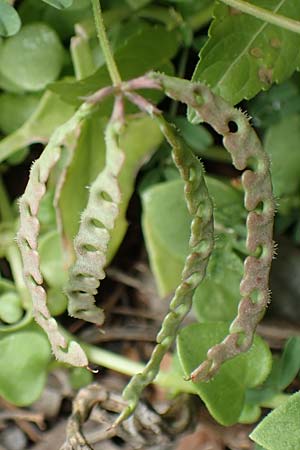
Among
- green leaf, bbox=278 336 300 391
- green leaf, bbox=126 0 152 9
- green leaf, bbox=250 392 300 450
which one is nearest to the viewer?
green leaf, bbox=250 392 300 450

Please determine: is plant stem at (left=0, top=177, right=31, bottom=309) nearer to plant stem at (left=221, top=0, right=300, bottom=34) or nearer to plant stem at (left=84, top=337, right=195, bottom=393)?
plant stem at (left=84, top=337, right=195, bottom=393)

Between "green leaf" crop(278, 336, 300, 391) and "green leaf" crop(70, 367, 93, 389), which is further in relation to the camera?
"green leaf" crop(70, 367, 93, 389)

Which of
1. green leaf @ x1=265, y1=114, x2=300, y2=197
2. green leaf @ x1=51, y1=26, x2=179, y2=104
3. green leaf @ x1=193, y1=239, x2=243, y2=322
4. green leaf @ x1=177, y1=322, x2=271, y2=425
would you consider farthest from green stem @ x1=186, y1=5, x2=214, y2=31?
green leaf @ x1=177, y1=322, x2=271, y2=425

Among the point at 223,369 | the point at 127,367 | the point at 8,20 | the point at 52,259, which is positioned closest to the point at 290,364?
the point at 223,369

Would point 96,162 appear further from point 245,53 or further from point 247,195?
point 247,195

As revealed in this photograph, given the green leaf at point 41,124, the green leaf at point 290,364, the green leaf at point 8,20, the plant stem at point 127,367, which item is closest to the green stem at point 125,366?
the plant stem at point 127,367
